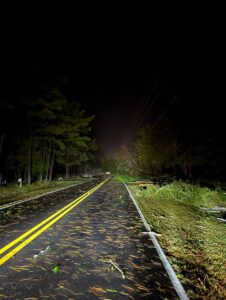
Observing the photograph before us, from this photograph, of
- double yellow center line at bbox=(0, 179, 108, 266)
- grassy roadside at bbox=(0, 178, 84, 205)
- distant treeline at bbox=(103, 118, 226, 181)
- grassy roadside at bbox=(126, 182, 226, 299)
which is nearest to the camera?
grassy roadside at bbox=(126, 182, 226, 299)

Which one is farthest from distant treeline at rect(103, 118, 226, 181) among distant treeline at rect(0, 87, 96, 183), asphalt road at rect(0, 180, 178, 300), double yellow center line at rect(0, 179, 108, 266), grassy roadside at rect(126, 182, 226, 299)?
asphalt road at rect(0, 180, 178, 300)

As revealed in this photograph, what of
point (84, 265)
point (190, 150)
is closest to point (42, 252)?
point (84, 265)

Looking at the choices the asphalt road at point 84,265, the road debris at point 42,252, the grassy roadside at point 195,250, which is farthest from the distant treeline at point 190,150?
the road debris at point 42,252

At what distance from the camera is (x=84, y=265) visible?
17.7 ft

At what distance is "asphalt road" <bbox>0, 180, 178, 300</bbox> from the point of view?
429 cm

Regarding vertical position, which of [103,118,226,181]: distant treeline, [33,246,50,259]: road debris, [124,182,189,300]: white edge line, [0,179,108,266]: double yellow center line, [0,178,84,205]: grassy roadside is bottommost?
[124,182,189,300]: white edge line

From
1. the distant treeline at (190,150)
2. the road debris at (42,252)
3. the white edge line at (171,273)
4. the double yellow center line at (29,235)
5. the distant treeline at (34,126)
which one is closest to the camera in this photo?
the white edge line at (171,273)

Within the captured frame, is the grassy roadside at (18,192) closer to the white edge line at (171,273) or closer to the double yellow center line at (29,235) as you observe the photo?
the double yellow center line at (29,235)

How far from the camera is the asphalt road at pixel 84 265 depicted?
429 centimetres

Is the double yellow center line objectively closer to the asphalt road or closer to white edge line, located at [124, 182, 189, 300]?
the asphalt road

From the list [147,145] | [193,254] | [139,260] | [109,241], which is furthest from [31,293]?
[147,145]

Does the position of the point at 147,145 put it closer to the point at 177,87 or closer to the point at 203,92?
the point at 177,87

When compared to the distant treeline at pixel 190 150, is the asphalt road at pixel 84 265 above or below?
below

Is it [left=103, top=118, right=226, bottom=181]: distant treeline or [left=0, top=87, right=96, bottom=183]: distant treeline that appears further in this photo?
[left=103, top=118, right=226, bottom=181]: distant treeline
